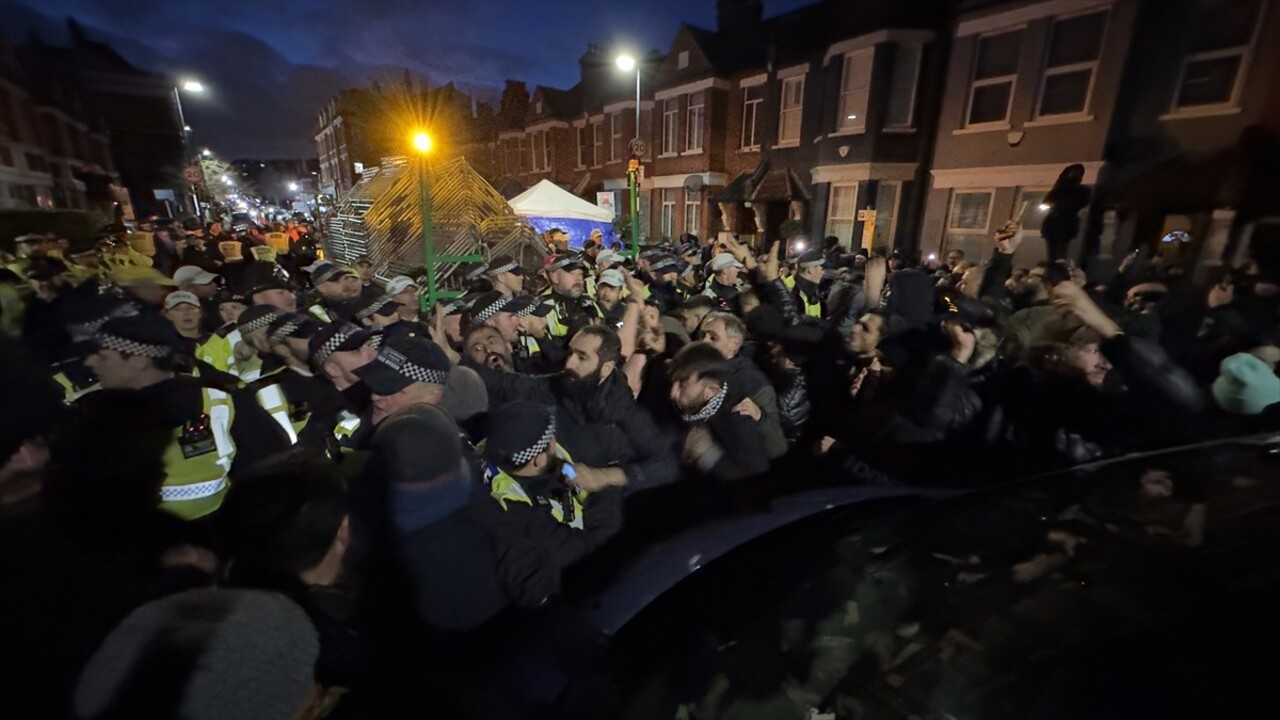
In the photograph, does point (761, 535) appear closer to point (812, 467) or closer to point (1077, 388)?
point (812, 467)

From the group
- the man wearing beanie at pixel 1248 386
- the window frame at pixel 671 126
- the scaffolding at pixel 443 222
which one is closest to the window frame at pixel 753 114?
the window frame at pixel 671 126

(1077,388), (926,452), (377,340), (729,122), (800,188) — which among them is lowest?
(926,452)

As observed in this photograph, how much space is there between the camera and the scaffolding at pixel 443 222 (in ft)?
26.0

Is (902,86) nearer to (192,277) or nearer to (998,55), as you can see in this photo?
(998,55)

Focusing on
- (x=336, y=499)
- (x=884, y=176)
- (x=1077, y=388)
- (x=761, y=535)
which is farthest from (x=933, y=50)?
(x=336, y=499)

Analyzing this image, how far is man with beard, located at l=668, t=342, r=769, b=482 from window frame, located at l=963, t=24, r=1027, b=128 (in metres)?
12.7

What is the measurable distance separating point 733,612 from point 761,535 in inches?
25.5

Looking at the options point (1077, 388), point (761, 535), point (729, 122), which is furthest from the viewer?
point (729, 122)

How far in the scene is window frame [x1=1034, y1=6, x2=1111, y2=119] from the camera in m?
9.77

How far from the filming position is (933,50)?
12.7 metres

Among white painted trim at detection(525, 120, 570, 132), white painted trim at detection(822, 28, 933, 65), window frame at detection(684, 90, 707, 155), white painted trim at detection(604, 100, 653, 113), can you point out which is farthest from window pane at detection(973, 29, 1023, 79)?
white painted trim at detection(525, 120, 570, 132)

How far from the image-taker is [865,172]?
46.3 ft

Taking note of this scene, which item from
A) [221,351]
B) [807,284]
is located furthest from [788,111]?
[221,351]

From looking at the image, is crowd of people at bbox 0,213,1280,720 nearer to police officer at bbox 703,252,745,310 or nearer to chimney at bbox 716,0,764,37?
police officer at bbox 703,252,745,310
